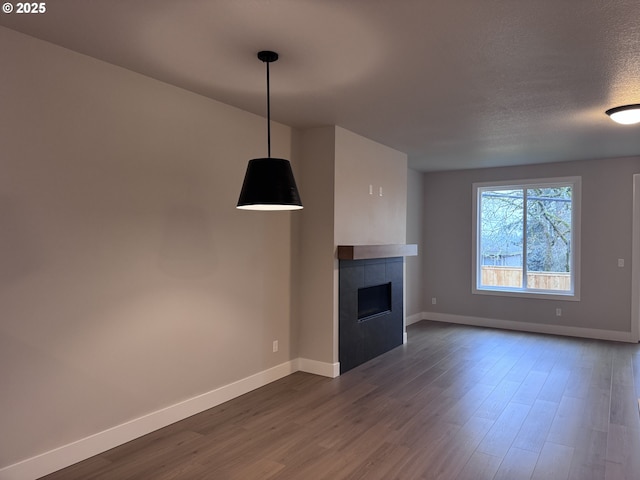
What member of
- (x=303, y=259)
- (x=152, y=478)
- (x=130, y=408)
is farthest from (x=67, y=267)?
(x=303, y=259)

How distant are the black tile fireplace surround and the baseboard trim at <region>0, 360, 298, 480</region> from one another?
973mm

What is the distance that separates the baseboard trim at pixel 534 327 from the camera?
6219 mm

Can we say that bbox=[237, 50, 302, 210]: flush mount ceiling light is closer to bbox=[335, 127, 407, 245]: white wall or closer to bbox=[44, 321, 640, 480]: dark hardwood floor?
bbox=[44, 321, 640, 480]: dark hardwood floor

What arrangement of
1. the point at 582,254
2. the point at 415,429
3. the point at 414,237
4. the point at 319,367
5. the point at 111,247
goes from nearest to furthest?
1. the point at 111,247
2. the point at 415,429
3. the point at 319,367
4. the point at 582,254
5. the point at 414,237

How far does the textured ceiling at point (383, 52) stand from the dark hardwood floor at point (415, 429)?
2584 millimetres

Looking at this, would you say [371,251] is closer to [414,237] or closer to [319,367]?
[319,367]

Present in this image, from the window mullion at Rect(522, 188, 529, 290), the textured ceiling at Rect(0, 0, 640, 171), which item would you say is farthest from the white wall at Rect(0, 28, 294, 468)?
the window mullion at Rect(522, 188, 529, 290)

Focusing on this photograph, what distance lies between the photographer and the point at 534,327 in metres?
6.77

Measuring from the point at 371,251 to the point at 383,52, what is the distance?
2486 mm

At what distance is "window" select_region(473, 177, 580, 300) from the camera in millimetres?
6574

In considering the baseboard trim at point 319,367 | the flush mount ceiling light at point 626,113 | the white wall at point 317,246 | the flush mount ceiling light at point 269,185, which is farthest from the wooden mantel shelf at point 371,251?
the flush mount ceiling light at point 626,113

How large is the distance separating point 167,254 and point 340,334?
2.10 m

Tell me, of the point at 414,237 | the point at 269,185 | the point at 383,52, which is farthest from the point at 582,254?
the point at 269,185

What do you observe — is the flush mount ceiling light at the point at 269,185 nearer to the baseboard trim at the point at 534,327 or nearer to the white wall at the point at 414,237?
the white wall at the point at 414,237
